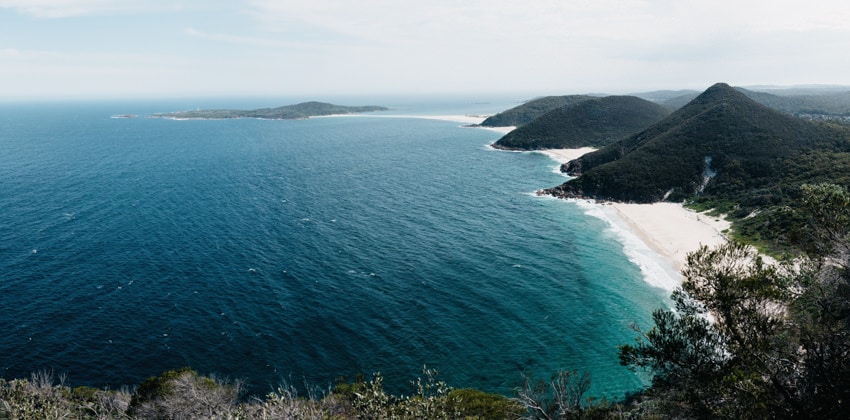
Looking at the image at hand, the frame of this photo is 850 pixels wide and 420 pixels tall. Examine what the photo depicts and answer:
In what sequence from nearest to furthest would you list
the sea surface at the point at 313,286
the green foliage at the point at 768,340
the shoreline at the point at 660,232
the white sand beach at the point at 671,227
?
the green foliage at the point at 768,340
the sea surface at the point at 313,286
the shoreline at the point at 660,232
the white sand beach at the point at 671,227

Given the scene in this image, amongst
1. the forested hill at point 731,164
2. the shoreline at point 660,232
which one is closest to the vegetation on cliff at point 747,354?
the shoreline at point 660,232

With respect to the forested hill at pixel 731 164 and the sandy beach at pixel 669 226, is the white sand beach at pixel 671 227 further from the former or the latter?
the forested hill at pixel 731 164

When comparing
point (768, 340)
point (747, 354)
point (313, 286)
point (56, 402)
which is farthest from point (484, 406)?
point (313, 286)

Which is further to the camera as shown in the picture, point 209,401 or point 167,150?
point 167,150

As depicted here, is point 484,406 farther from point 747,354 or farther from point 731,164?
point 731,164

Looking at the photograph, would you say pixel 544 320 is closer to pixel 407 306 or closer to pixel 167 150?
pixel 407 306

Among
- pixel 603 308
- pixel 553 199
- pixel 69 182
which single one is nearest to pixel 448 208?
pixel 553 199
